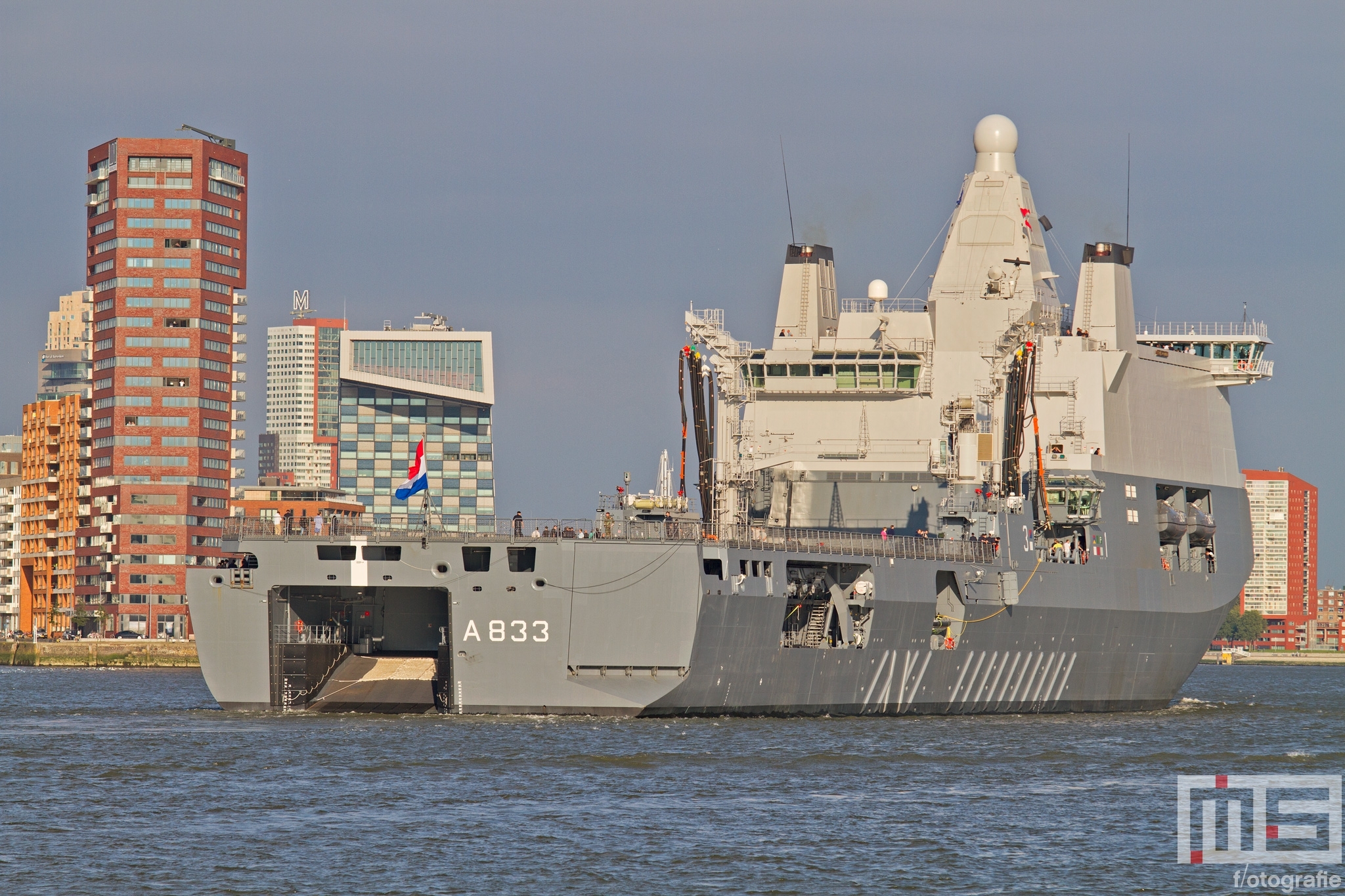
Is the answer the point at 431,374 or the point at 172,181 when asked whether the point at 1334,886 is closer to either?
the point at 172,181

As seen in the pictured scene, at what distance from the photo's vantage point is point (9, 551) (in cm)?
15438

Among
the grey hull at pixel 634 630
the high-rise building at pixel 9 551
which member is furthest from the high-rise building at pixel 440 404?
the grey hull at pixel 634 630

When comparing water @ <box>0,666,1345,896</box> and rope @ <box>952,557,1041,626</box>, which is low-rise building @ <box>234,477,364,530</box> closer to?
rope @ <box>952,557,1041,626</box>

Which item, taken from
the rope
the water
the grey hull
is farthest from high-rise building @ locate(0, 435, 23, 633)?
the rope

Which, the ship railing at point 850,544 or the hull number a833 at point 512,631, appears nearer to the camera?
the hull number a833 at point 512,631

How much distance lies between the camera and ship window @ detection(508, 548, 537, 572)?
41.5 m

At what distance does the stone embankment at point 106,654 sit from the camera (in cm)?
10825

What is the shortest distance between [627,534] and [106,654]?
242 feet

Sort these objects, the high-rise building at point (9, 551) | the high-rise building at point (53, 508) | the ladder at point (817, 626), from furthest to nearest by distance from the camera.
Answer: the high-rise building at point (9, 551), the high-rise building at point (53, 508), the ladder at point (817, 626)

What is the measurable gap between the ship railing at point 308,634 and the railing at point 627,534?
7.88 feet

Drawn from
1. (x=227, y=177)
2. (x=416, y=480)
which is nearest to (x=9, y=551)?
(x=227, y=177)

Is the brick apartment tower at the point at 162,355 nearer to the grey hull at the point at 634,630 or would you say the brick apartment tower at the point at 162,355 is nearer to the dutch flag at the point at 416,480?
the grey hull at the point at 634,630

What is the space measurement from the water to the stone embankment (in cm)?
6291

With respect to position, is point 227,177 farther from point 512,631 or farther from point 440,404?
point 512,631
